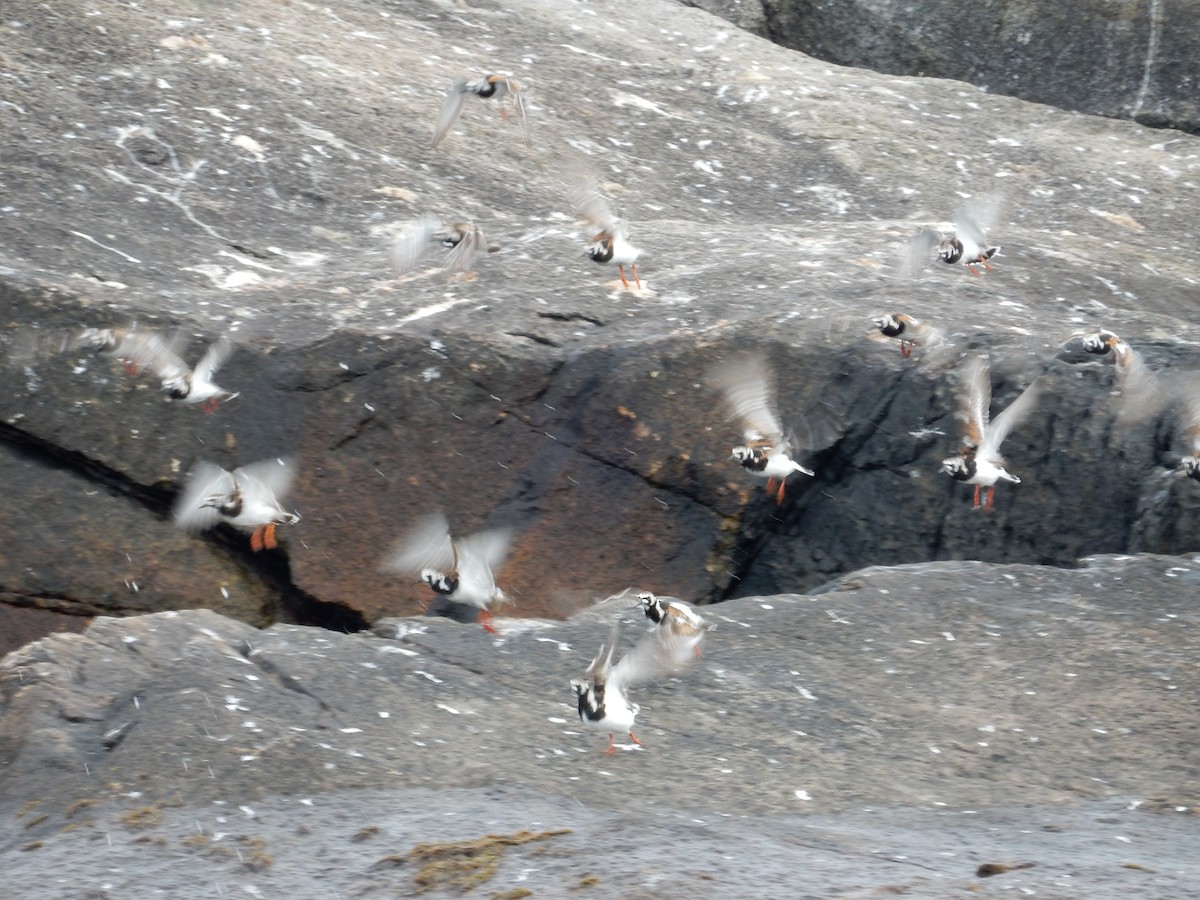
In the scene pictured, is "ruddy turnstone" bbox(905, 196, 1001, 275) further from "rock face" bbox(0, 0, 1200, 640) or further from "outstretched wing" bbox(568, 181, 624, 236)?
"outstretched wing" bbox(568, 181, 624, 236)

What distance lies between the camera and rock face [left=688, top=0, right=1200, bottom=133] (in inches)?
613

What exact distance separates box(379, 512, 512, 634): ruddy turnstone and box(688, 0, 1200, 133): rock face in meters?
8.84

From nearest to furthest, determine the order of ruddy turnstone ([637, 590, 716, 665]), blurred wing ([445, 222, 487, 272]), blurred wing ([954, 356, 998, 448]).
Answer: ruddy turnstone ([637, 590, 716, 665]), blurred wing ([954, 356, 998, 448]), blurred wing ([445, 222, 487, 272])

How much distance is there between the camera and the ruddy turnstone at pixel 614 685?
590 centimetres

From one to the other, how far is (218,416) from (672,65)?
249 inches

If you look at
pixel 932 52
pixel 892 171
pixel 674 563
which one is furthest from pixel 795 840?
pixel 932 52

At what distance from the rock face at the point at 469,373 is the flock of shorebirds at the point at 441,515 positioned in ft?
0.41

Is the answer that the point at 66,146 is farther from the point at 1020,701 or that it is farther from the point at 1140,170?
the point at 1140,170

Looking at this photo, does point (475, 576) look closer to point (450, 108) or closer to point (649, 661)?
point (649, 661)

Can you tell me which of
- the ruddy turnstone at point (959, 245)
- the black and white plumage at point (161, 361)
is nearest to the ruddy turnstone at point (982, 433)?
the ruddy turnstone at point (959, 245)

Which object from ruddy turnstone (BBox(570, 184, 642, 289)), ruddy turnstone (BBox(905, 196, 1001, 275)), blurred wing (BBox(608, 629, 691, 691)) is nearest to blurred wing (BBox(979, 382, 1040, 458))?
ruddy turnstone (BBox(905, 196, 1001, 275))

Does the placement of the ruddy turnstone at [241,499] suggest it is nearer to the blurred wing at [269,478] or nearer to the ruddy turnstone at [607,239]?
the blurred wing at [269,478]

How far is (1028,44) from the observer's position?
16.0 metres

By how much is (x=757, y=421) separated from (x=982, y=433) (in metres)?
1.24
